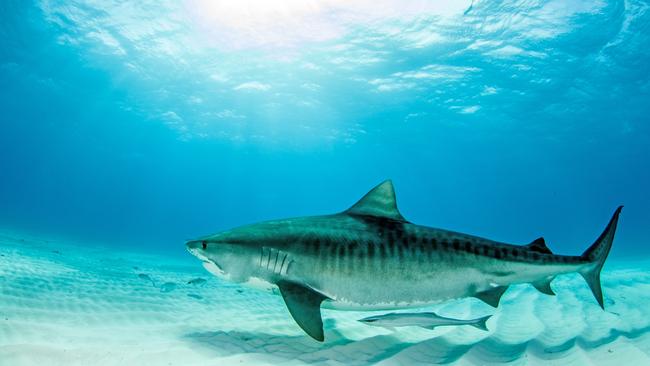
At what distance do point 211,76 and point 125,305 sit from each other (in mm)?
25856

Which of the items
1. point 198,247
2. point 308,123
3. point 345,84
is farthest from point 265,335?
point 308,123

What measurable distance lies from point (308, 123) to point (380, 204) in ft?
120

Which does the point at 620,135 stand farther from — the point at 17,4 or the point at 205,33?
the point at 17,4

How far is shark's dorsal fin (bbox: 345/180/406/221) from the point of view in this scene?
4035mm

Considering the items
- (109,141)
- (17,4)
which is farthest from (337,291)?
(109,141)

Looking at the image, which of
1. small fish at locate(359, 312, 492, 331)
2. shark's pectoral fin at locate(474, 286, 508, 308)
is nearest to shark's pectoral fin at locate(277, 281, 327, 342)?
small fish at locate(359, 312, 492, 331)

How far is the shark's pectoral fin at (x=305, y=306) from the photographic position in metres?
2.88

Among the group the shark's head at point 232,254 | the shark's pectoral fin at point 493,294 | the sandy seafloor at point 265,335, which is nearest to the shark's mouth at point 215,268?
the shark's head at point 232,254

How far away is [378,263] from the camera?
3.39m

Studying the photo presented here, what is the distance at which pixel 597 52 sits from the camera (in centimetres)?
2214

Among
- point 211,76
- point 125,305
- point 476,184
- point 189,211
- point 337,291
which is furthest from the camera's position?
point 189,211

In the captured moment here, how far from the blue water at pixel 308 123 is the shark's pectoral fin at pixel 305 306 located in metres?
0.61

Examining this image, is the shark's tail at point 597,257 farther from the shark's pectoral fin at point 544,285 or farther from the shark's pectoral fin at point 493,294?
the shark's pectoral fin at point 493,294

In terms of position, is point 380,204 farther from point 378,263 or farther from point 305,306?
point 305,306
